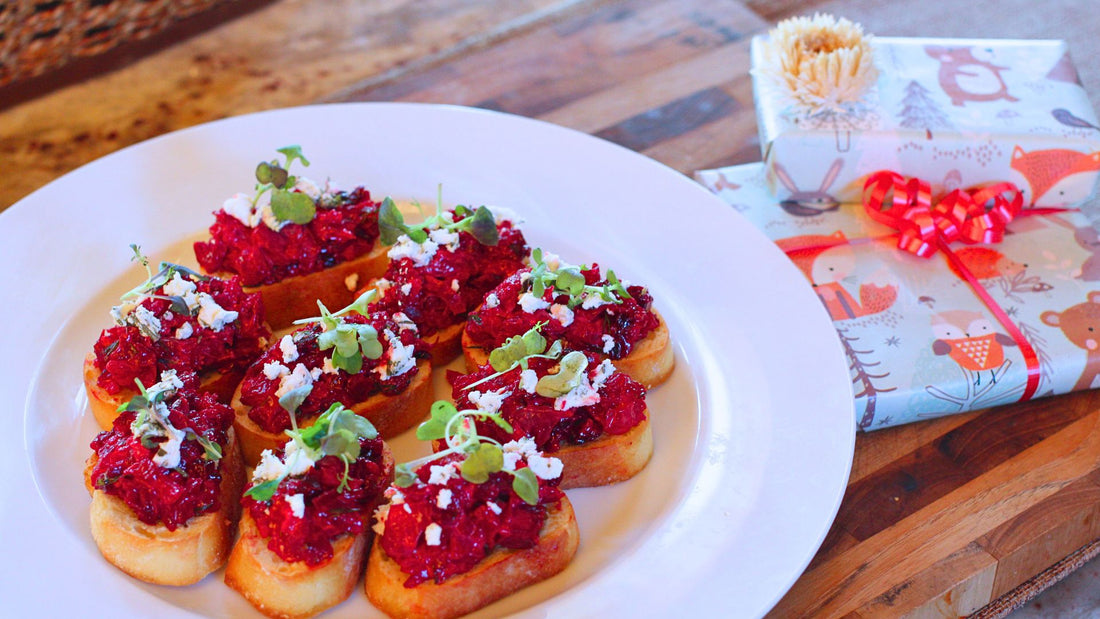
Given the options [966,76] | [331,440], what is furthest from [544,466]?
[966,76]

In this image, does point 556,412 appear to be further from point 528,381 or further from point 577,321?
point 577,321

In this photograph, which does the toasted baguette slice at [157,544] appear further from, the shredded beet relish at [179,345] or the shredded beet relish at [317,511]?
the shredded beet relish at [179,345]

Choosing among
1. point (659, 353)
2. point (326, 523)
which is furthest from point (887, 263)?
point (326, 523)

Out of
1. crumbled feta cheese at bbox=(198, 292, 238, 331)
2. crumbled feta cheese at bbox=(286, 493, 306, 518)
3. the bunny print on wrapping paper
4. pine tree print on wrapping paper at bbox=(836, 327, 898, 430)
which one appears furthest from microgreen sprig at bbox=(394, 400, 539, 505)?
the bunny print on wrapping paper

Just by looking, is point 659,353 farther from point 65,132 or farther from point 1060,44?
point 65,132

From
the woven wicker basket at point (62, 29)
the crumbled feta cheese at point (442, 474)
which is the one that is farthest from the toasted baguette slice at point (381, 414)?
the woven wicker basket at point (62, 29)

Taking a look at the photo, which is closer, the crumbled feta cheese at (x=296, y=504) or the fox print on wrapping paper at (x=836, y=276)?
the crumbled feta cheese at (x=296, y=504)

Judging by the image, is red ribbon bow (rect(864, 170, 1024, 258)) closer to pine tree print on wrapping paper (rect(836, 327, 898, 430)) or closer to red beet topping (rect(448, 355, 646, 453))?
pine tree print on wrapping paper (rect(836, 327, 898, 430))
